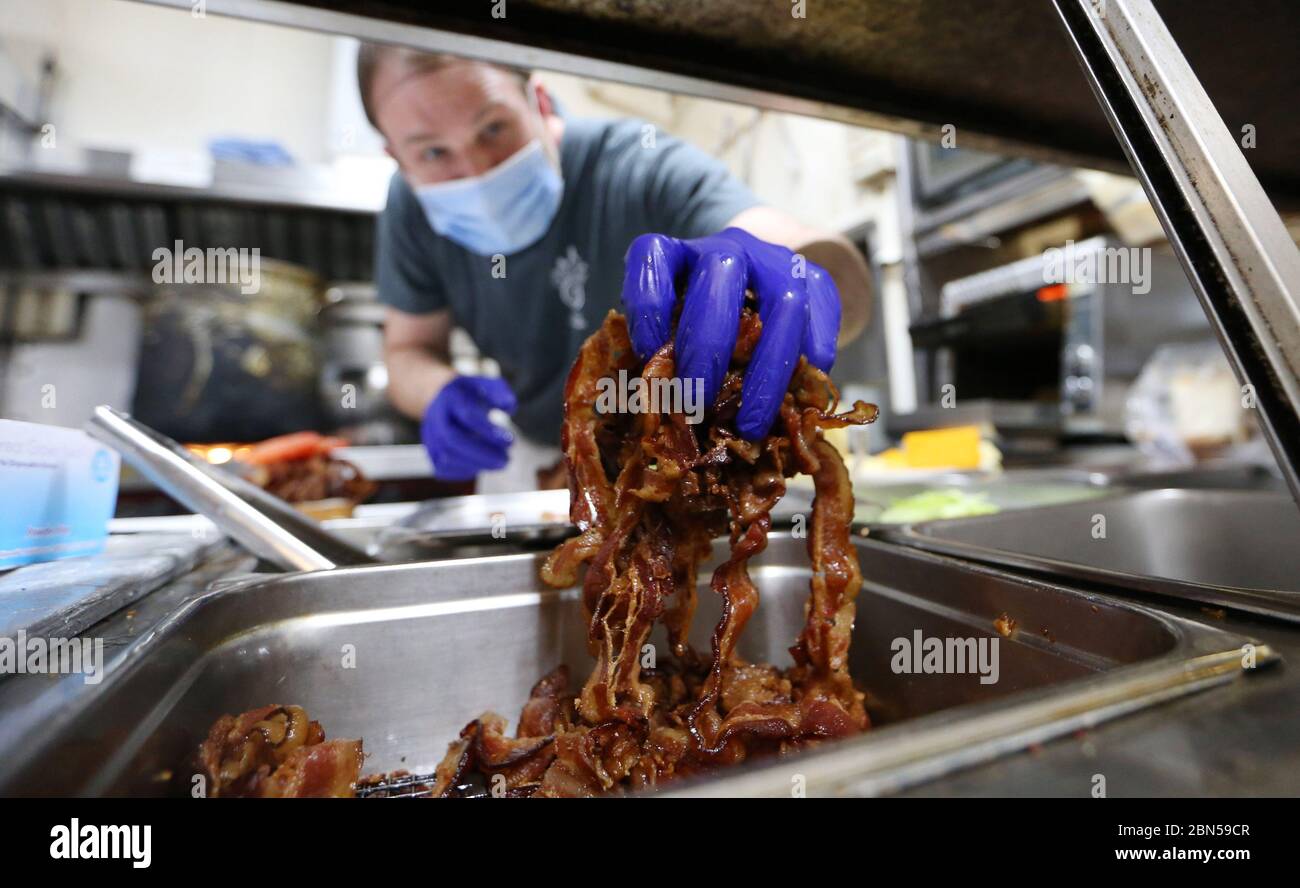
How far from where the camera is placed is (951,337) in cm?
377

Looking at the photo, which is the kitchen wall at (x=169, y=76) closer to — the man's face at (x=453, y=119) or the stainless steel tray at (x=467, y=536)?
the man's face at (x=453, y=119)

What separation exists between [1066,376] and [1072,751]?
3.68 metres

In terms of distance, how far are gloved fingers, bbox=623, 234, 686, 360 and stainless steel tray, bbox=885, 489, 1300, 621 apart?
2.57 ft

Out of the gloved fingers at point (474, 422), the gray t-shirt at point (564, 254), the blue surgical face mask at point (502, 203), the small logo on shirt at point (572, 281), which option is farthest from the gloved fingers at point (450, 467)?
the blue surgical face mask at point (502, 203)

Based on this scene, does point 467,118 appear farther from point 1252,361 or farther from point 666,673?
point 1252,361

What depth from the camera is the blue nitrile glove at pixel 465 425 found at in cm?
221

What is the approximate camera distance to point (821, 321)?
3.14 feet

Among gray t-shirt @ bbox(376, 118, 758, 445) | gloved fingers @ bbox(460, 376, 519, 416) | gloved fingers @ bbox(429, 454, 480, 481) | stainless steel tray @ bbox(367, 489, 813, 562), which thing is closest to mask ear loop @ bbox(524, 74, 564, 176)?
gray t-shirt @ bbox(376, 118, 758, 445)

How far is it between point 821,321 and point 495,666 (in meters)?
0.86

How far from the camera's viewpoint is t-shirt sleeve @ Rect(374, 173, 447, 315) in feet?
9.07

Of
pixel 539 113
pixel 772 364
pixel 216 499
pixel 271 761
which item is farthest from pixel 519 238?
pixel 271 761

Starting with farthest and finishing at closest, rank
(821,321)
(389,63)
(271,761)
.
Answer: (389,63) → (821,321) → (271,761)

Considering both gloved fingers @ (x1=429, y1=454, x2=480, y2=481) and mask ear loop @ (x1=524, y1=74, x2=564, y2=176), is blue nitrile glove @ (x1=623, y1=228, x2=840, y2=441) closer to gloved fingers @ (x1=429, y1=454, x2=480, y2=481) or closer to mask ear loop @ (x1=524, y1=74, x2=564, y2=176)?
gloved fingers @ (x1=429, y1=454, x2=480, y2=481)

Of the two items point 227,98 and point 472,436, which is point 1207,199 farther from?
point 227,98
